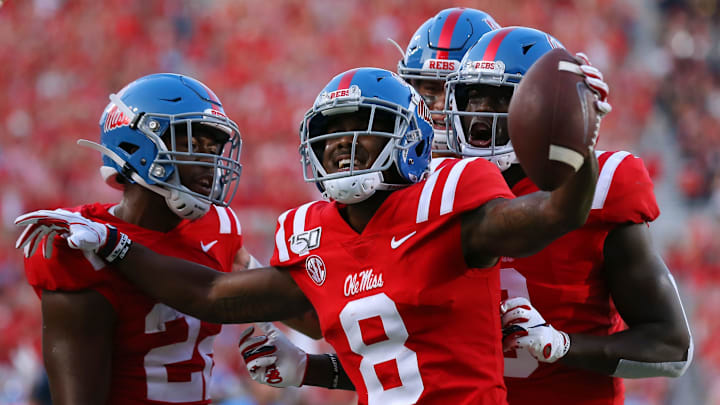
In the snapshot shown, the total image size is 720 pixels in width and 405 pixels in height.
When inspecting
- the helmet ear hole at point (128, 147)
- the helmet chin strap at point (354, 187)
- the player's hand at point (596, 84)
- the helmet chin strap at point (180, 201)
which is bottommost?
the helmet chin strap at point (180, 201)

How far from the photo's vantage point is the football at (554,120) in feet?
5.94

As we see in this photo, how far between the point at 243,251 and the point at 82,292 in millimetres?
675

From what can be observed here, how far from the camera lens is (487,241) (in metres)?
2.00

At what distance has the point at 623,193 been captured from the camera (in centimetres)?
235

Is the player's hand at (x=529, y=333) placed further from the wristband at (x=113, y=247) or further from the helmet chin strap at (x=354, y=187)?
the wristband at (x=113, y=247)

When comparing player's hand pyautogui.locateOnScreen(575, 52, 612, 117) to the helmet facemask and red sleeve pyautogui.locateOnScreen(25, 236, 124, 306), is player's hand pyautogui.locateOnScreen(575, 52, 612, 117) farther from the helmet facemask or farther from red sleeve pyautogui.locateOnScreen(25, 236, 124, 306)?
red sleeve pyautogui.locateOnScreen(25, 236, 124, 306)

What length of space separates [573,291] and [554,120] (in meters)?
0.75

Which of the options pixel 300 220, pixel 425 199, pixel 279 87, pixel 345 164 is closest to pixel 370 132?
pixel 345 164

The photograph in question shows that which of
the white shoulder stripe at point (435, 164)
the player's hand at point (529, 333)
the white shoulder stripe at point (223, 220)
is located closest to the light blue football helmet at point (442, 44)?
the white shoulder stripe at point (435, 164)

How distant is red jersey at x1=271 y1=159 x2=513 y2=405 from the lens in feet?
6.81

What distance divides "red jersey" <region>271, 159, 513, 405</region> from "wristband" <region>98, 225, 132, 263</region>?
2.20 feet

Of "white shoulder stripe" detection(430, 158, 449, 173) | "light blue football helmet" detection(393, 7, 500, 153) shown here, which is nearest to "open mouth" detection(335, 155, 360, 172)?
"white shoulder stripe" detection(430, 158, 449, 173)

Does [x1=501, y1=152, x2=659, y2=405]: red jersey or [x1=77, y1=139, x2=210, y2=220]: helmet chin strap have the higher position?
[x1=77, y1=139, x2=210, y2=220]: helmet chin strap

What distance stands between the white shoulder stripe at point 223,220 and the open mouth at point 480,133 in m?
0.89
